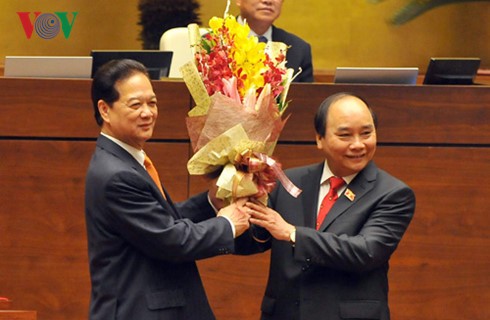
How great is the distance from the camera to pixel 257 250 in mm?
3344

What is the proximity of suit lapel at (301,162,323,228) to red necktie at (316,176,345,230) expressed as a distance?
2cm

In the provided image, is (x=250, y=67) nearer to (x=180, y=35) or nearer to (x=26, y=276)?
(x=26, y=276)

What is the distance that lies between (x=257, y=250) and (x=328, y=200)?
0.93ft

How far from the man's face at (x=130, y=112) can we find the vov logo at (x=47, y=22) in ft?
13.7

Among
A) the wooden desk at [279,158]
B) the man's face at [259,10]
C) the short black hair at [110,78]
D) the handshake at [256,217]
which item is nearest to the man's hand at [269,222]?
the handshake at [256,217]

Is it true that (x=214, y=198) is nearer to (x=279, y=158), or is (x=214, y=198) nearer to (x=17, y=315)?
(x=17, y=315)

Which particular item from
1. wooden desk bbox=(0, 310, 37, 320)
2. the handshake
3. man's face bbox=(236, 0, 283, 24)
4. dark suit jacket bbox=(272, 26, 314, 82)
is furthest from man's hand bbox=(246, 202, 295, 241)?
man's face bbox=(236, 0, 283, 24)

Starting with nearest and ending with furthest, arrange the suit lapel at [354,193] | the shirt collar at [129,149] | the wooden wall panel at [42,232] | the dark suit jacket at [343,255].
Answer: the shirt collar at [129,149] → the dark suit jacket at [343,255] → the suit lapel at [354,193] → the wooden wall panel at [42,232]

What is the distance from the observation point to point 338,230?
3.18m

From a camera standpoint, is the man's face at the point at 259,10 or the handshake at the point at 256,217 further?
the man's face at the point at 259,10

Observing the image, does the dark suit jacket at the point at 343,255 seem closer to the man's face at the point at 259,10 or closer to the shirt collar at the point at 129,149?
the shirt collar at the point at 129,149

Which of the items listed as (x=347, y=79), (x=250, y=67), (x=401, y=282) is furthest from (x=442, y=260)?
(x=250, y=67)

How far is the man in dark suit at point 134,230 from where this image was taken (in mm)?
2898

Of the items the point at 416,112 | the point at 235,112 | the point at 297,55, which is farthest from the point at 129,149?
the point at 297,55
